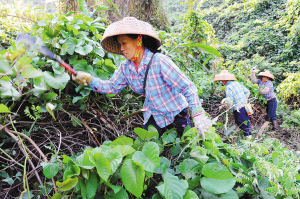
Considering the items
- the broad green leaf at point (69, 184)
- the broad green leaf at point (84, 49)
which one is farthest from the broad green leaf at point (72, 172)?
the broad green leaf at point (84, 49)

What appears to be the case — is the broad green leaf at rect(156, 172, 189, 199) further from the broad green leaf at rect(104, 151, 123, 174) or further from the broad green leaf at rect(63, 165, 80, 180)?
the broad green leaf at rect(63, 165, 80, 180)

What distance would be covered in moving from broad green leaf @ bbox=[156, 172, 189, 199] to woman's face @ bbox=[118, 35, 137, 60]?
3.31 feet

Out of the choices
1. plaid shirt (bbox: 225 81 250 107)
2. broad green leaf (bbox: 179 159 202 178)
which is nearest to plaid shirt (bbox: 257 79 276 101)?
plaid shirt (bbox: 225 81 250 107)

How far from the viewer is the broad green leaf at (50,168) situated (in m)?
0.85

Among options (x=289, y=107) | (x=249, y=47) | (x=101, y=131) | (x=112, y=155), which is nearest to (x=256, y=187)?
(x=112, y=155)

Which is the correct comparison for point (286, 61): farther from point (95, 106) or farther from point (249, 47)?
point (95, 106)

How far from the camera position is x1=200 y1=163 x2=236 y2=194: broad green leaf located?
33.4 inches

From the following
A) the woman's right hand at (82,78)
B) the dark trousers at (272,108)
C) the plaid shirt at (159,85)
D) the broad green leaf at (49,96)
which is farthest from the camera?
the dark trousers at (272,108)

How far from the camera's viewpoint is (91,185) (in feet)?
2.56

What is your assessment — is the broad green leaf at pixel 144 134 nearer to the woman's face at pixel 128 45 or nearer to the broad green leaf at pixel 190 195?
the broad green leaf at pixel 190 195

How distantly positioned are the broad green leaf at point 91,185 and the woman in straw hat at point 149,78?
756 millimetres

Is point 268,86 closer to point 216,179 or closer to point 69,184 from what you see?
point 216,179

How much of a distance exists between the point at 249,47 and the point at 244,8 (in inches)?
112

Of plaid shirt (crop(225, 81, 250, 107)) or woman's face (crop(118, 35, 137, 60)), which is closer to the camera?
woman's face (crop(118, 35, 137, 60))
